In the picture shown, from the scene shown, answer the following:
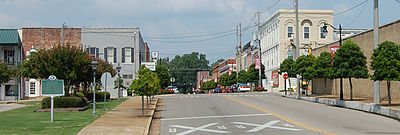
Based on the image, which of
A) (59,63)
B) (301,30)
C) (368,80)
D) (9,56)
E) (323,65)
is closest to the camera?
(59,63)

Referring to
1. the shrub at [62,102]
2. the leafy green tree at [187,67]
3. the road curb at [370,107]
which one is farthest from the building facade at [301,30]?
the leafy green tree at [187,67]

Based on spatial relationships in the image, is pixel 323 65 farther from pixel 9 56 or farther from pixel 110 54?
pixel 9 56

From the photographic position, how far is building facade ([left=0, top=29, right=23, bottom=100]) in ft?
165

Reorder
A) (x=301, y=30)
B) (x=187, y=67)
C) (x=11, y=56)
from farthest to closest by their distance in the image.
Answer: (x=187, y=67)
(x=301, y=30)
(x=11, y=56)

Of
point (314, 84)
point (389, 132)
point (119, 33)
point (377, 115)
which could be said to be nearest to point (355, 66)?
point (377, 115)

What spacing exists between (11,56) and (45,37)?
5.46 metres

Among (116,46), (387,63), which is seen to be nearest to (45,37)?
(116,46)

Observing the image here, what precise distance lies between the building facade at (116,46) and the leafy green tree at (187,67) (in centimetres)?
9752

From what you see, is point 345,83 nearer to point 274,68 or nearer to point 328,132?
point 328,132

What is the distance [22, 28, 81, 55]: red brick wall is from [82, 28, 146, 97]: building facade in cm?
130

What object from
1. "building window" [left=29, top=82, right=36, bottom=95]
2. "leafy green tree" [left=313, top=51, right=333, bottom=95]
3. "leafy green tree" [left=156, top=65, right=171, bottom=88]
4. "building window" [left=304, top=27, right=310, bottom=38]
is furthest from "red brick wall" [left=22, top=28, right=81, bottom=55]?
"leafy green tree" [left=313, top=51, right=333, bottom=95]

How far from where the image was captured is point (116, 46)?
196ft

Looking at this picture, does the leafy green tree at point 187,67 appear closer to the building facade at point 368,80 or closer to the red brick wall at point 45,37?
the red brick wall at point 45,37

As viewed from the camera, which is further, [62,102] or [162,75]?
[162,75]
